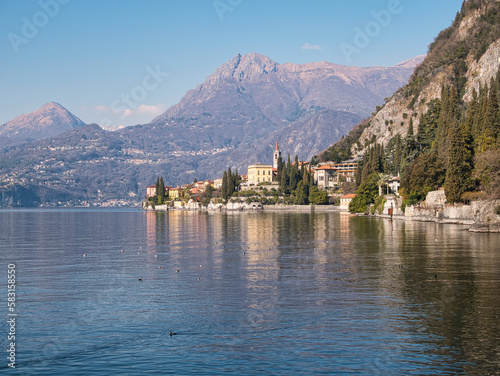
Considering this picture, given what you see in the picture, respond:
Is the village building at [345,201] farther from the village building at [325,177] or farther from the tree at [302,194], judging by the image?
the village building at [325,177]

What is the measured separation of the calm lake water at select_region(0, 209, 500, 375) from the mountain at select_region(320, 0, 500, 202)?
33610mm

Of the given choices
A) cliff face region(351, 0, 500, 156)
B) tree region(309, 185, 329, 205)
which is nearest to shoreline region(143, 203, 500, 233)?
tree region(309, 185, 329, 205)

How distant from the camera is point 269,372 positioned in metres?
18.8

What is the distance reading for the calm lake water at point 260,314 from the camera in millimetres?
19859

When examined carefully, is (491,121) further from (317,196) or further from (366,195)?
(317,196)

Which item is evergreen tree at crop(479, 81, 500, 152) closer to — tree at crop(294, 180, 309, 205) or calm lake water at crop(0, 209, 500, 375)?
calm lake water at crop(0, 209, 500, 375)

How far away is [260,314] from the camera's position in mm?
26062

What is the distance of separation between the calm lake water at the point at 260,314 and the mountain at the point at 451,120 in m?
33.6

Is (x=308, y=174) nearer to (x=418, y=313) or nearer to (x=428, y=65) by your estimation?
(x=428, y=65)

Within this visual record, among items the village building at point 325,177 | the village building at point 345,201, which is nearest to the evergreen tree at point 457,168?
the village building at point 345,201

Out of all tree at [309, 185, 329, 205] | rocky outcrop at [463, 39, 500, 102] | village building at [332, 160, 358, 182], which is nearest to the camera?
rocky outcrop at [463, 39, 500, 102]

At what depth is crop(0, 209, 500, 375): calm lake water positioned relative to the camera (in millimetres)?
19859

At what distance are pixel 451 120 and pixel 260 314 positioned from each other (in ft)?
283

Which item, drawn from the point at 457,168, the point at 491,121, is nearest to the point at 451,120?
the point at 491,121
